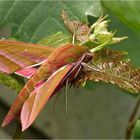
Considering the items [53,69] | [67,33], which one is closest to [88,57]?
[53,69]

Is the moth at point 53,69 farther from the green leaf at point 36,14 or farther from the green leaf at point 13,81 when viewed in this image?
the green leaf at point 36,14

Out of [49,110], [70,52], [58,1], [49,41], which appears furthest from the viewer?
[49,110]

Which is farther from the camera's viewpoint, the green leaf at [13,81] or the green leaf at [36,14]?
the green leaf at [36,14]

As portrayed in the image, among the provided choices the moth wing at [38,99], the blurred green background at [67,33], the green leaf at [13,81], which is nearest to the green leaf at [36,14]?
the blurred green background at [67,33]

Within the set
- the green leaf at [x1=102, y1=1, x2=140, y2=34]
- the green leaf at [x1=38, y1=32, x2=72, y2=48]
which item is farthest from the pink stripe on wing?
the green leaf at [x1=102, y1=1, x2=140, y2=34]

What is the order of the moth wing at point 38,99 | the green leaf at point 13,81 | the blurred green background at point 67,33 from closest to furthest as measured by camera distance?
1. the moth wing at point 38,99
2. the green leaf at point 13,81
3. the blurred green background at point 67,33

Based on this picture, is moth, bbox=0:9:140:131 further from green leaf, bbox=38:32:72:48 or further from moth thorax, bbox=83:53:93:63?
green leaf, bbox=38:32:72:48

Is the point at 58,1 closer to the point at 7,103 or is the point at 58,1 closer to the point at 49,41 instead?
the point at 49,41

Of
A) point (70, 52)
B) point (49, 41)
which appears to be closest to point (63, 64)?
point (70, 52)
